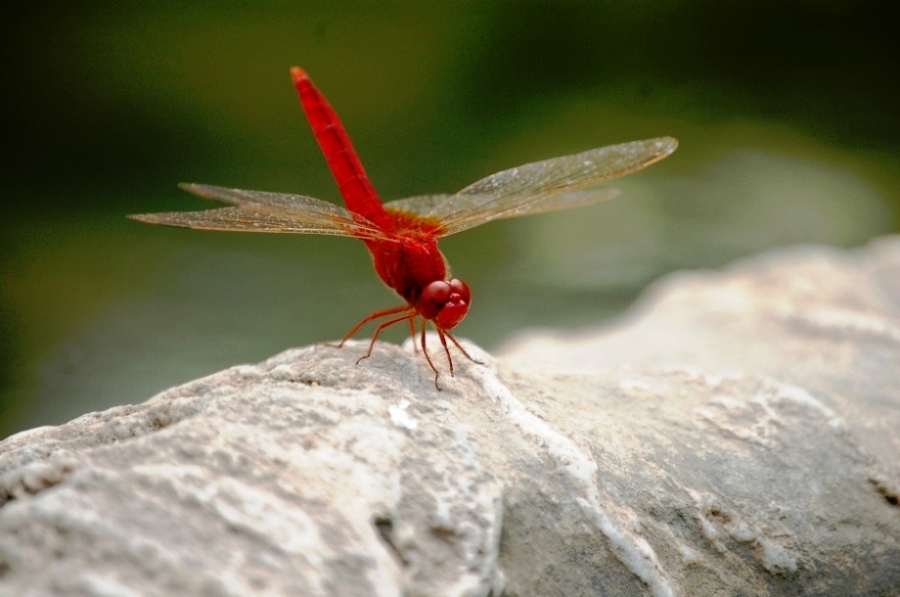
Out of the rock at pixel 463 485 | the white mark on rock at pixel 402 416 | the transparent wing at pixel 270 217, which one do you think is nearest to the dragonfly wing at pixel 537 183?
the transparent wing at pixel 270 217

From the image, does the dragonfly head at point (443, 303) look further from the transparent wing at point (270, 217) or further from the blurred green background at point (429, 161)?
the blurred green background at point (429, 161)

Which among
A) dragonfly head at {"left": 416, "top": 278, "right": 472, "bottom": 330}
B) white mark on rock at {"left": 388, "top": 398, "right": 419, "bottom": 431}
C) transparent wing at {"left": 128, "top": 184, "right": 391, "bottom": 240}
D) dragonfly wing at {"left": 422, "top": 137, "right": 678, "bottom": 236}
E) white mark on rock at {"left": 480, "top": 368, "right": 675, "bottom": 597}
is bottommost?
white mark on rock at {"left": 480, "top": 368, "right": 675, "bottom": 597}

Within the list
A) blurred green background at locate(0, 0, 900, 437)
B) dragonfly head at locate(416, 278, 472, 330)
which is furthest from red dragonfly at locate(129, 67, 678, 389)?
blurred green background at locate(0, 0, 900, 437)

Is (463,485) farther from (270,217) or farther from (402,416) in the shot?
(270,217)

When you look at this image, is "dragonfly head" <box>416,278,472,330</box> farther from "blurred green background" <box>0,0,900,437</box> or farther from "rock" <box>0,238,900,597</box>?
"blurred green background" <box>0,0,900,437</box>

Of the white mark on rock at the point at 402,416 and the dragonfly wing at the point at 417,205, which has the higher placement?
the dragonfly wing at the point at 417,205

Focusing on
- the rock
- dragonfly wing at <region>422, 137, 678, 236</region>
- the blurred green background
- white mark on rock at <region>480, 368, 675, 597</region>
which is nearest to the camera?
the rock
